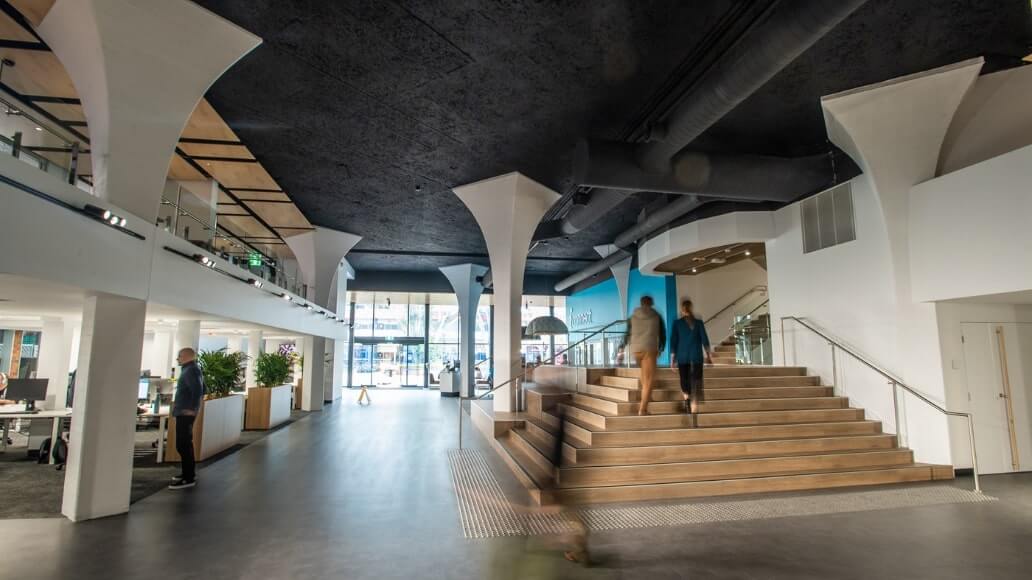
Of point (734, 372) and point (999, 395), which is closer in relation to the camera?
point (999, 395)

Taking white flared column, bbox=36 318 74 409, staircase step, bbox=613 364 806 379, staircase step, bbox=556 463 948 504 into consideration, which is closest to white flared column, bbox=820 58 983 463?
staircase step, bbox=556 463 948 504

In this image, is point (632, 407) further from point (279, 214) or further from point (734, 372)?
point (279, 214)

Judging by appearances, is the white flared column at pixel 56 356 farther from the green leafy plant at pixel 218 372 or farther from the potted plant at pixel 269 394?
the green leafy plant at pixel 218 372

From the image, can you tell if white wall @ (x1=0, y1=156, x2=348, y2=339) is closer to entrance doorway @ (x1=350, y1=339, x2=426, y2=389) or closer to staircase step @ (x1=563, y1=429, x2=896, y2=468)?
staircase step @ (x1=563, y1=429, x2=896, y2=468)

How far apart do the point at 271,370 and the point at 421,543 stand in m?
9.45

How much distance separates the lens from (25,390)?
8.15 m

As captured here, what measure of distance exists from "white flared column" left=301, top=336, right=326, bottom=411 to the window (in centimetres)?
1334

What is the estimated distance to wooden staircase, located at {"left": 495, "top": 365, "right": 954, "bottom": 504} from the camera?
6.10 m

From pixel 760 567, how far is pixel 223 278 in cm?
790

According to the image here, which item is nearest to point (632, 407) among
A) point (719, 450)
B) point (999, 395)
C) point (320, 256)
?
point (719, 450)

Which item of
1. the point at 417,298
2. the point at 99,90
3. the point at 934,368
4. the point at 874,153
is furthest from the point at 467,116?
the point at 417,298

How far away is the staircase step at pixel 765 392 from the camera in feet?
26.0

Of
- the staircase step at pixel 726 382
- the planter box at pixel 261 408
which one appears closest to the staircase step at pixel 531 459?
the staircase step at pixel 726 382

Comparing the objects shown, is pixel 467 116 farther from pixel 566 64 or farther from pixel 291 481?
pixel 291 481
